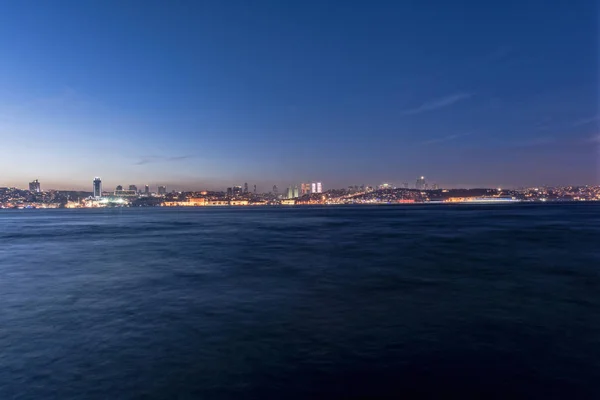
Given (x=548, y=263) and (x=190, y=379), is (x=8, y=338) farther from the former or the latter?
(x=548, y=263)

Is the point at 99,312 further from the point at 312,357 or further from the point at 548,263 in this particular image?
the point at 548,263

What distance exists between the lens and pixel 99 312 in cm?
1262

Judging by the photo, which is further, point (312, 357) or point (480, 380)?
point (312, 357)

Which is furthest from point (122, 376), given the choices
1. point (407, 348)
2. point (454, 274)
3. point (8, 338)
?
point (454, 274)

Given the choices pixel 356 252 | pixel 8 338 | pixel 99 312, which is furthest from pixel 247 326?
pixel 356 252

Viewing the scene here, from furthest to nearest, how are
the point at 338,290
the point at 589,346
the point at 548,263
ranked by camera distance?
the point at 548,263 < the point at 338,290 < the point at 589,346

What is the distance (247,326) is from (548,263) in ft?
70.1

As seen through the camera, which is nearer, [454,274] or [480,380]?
[480,380]

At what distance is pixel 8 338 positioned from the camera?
10133 millimetres

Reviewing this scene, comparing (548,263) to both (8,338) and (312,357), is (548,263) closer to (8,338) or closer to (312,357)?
(312,357)

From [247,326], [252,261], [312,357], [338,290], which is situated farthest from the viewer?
[252,261]

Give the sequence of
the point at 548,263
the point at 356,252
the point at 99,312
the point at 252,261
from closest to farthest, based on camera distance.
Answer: the point at 99,312
the point at 548,263
the point at 252,261
the point at 356,252

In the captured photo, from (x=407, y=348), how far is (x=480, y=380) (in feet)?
6.19

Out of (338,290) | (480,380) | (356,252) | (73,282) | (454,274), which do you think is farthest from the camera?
(356,252)
